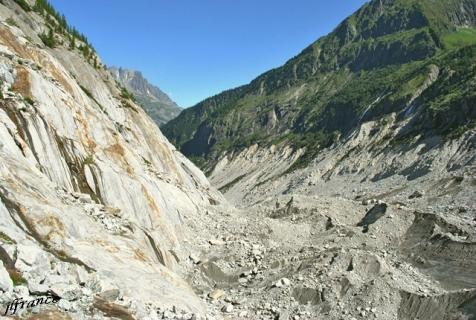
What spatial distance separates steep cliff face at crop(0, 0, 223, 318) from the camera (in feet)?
52.9

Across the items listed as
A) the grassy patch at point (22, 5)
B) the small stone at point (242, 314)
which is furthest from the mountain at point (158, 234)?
the grassy patch at point (22, 5)

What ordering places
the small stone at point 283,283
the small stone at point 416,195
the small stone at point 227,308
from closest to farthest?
1. the small stone at point 227,308
2. the small stone at point 283,283
3. the small stone at point 416,195

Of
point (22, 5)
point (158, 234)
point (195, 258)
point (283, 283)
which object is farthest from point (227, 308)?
point (22, 5)

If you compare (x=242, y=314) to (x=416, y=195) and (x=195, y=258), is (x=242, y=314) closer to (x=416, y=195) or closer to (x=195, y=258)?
(x=195, y=258)

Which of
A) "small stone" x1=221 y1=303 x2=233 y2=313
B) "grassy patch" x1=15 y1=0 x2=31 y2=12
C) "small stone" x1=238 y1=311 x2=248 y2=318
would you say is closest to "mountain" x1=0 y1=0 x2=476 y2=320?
"small stone" x1=238 y1=311 x2=248 y2=318

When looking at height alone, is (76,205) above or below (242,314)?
above

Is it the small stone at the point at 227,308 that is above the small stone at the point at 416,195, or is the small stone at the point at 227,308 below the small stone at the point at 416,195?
below

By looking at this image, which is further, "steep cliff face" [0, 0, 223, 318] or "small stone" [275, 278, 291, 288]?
"small stone" [275, 278, 291, 288]

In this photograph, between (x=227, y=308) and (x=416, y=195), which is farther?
(x=416, y=195)

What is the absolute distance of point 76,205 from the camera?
24.5 meters

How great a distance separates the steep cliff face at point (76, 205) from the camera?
16.1 m

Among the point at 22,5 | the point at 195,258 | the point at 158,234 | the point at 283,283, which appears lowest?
the point at 195,258

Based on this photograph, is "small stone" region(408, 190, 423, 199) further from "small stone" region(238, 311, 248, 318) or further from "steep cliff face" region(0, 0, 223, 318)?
"small stone" region(238, 311, 248, 318)

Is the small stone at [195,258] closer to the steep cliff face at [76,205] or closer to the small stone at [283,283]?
the steep cliff face at [76,205]
